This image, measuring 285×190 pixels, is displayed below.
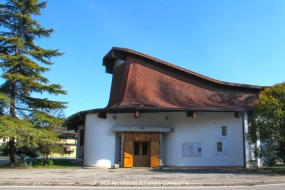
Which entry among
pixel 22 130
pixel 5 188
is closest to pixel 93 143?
pixel 22 130

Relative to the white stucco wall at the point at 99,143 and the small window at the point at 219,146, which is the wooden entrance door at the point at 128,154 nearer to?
the white stucco wall at the point at 99,143

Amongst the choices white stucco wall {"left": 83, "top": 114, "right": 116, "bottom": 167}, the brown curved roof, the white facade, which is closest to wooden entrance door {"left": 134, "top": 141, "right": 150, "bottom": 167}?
the white facade

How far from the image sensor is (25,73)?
2295 centimetres

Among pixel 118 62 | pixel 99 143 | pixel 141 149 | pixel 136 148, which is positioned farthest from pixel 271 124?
pixel 118 62

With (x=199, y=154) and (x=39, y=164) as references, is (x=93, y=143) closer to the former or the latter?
(x=39, y=164)

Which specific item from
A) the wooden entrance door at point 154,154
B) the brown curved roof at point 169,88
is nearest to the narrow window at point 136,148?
the wooden entrance door at point 154,154

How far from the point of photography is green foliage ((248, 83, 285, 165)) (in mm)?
16391

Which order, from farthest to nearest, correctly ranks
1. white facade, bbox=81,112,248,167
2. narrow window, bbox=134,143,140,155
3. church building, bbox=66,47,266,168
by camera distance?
narrow window, bbox=134,143,140,155
white facade, bbox=81,112,248,167
church building, bbox=66,47,266,168

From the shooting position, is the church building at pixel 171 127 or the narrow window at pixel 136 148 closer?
the church building at pixel 171 127

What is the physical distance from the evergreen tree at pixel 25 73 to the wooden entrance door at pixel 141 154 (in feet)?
21.1

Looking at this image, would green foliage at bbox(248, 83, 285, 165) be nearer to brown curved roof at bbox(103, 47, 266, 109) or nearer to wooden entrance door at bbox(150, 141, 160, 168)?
brown curved roof at bbox(103, 47, 266, 109)

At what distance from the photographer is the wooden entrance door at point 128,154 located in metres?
21.7

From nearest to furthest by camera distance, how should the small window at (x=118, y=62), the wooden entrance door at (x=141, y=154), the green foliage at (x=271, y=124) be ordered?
the green foliage at (x=271, y=124)
the wooden entrance door at (x=141, y=154)
the small window at (x=118, y=62)

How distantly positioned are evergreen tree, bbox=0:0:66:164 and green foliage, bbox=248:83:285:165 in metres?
14.5
